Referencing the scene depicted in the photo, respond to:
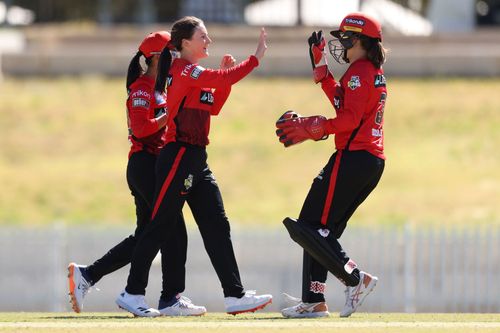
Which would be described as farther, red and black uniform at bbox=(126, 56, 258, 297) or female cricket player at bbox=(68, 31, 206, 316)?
female cricket player at bbox=(68, 31, 206, 316)

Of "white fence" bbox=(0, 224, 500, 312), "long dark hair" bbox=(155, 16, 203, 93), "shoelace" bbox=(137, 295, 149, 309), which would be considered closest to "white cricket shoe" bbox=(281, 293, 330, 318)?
"shoelace" bbox=(137, 295, 149, 309)

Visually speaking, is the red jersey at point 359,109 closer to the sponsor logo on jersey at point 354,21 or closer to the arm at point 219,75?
the sponsor logo on jersey at point 354,21

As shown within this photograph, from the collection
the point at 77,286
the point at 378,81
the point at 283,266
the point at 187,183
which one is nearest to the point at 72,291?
the point at 77,286

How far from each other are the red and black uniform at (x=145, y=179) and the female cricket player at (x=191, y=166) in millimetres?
196

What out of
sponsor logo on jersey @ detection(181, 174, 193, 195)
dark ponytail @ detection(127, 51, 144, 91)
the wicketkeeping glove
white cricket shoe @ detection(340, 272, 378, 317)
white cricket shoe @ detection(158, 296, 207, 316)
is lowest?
white cricket shoe @ detection(158, 296, 207, 316)

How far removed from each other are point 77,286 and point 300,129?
6.18ft

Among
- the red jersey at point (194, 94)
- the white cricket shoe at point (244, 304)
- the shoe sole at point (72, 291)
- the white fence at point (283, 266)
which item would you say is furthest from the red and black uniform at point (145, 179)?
the white fence at point (283, 266)

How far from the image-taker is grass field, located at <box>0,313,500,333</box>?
23.8 ft

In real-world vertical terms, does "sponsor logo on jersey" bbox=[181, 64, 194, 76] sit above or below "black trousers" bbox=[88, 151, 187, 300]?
above

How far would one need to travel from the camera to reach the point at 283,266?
1504 cm

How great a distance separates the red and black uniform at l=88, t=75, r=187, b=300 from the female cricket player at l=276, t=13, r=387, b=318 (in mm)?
941

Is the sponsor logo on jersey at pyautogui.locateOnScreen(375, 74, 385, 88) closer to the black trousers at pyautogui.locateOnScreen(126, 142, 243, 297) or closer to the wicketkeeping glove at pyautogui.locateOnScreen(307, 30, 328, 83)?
the wicketkeeping glove at pyautogui.locateOnScreen(307, 30, 328, 83)

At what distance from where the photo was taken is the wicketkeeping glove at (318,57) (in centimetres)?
830

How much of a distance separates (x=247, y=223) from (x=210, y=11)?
19760 millimetres
